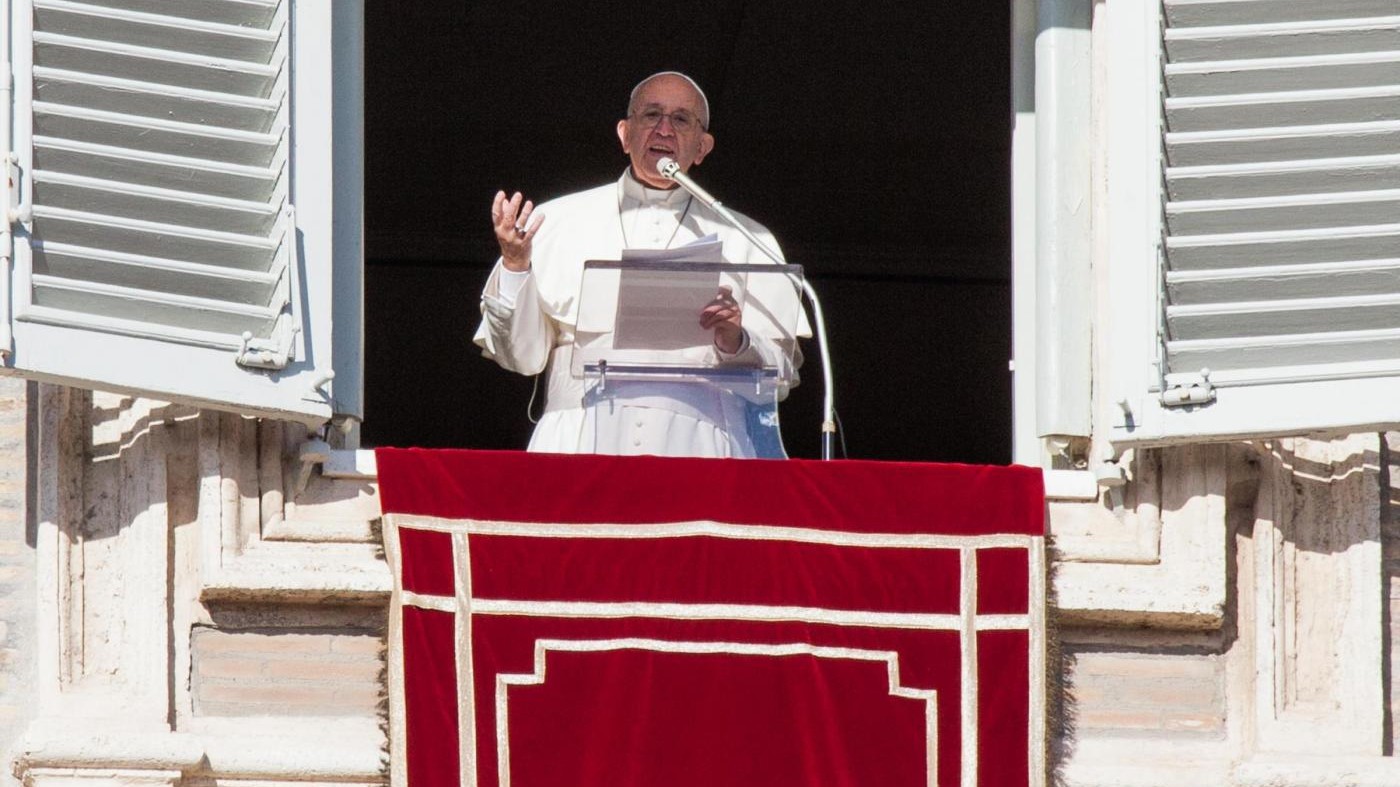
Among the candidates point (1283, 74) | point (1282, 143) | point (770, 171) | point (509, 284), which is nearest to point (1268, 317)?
point (1282, 143)

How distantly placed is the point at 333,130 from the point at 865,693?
152 cm

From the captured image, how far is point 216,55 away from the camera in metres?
6.13

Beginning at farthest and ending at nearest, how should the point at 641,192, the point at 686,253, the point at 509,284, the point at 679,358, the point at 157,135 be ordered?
the point at 641,192 → the point at 509,284 → the point at 679,358 → the point at 157,135 → the point at 686,253

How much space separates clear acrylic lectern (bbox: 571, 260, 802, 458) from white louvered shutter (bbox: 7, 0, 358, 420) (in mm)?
562

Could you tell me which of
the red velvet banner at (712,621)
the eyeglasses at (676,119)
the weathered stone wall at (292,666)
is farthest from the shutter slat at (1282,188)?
the weathered stone wall at (292,666)

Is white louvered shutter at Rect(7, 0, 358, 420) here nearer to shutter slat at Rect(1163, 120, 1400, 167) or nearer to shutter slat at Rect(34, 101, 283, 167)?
shutter slat at Rect(34, 101, 283, 167)

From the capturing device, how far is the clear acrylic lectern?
19.6 feet

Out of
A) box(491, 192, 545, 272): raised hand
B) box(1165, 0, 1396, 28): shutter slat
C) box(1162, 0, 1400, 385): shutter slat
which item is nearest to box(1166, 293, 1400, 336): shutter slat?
box(1162, 0, 1400, 385): shutter slat

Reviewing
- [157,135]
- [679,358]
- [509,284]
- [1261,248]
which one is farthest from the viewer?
[509,284]

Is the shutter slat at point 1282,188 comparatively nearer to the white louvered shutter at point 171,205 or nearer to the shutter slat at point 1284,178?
the shutter slat at point 1284,178

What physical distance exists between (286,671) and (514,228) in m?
0.95

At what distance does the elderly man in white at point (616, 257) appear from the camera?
6.23 meters

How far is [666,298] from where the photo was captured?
5.99m

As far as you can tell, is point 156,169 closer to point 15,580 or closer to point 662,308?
point 15,580
